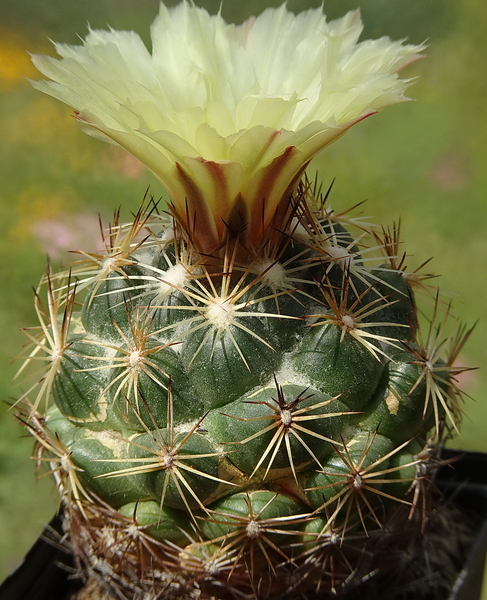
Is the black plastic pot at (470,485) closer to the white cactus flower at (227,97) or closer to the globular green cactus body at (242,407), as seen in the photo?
the globular green cactus body at (242,407)

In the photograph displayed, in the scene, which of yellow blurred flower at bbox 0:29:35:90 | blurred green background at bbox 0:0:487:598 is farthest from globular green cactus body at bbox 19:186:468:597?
yellow blurred flower at bbox 0:29:35:90

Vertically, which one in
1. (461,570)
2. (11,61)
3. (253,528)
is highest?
(11,61)

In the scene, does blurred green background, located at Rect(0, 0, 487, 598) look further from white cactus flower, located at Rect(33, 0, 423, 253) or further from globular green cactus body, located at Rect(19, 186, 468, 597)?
white cactus flower, located at Rect(33, 0, 423, 253)

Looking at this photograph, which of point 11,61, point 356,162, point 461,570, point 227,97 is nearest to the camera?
point 227,97

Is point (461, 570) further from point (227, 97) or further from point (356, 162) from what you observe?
point (356, 162)

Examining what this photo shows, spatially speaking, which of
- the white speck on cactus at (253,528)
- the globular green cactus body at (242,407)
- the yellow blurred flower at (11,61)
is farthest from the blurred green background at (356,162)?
the white speck on cactus at (253,528)

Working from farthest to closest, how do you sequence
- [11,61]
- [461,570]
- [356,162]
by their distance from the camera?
[11,61] → [356,162] → [461,570]

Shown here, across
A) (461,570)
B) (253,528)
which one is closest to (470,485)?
(461,570)
